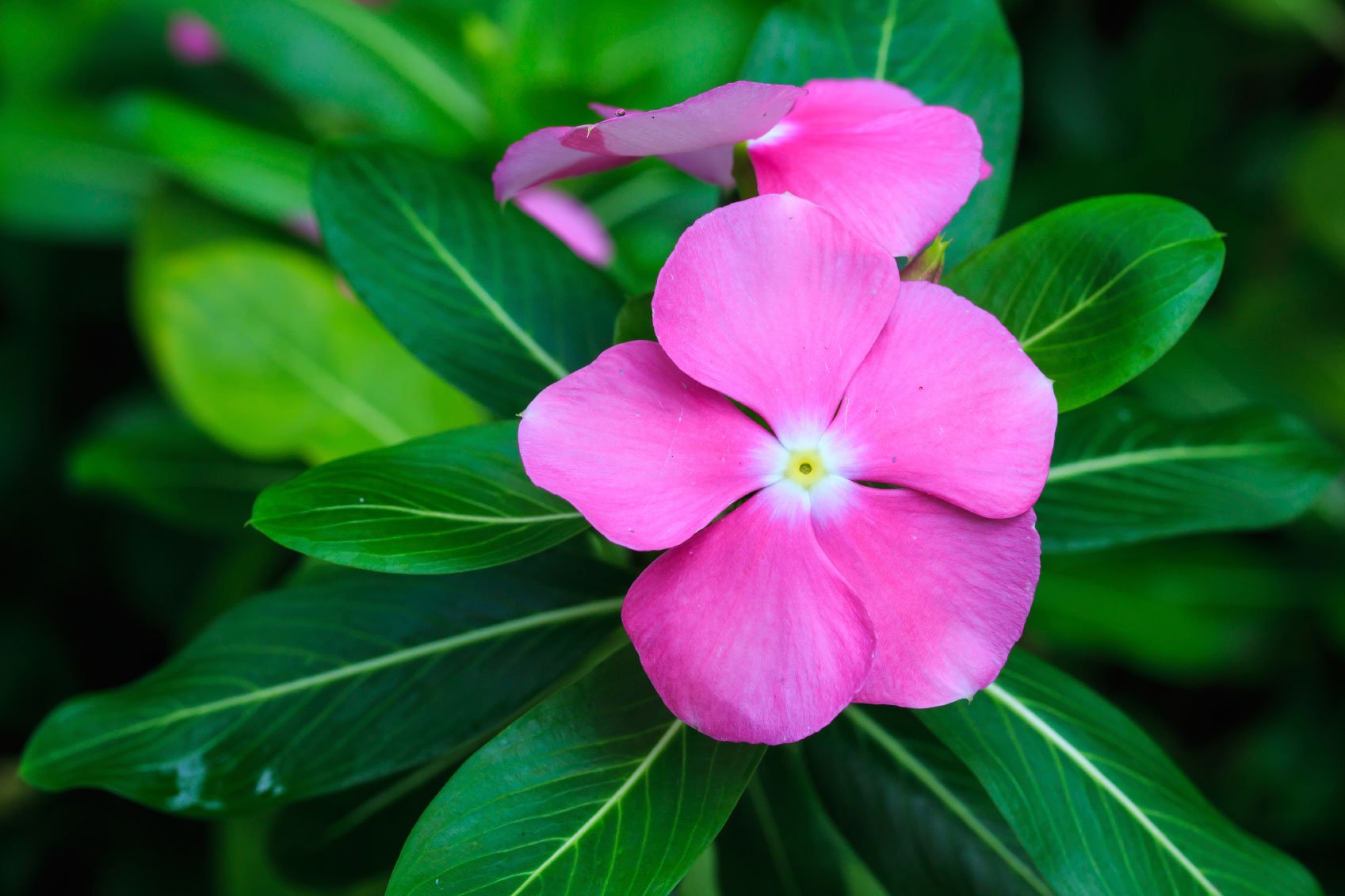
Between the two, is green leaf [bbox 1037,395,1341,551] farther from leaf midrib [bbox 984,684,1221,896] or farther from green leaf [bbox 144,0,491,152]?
green leaf [bbox 144,0,491,152]

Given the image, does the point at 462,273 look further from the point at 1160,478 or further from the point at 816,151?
the point at 1160,478

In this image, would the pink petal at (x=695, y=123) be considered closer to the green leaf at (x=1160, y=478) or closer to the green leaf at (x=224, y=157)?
the green leaf at (x=1160, y=478)

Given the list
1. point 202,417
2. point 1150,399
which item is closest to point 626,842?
point 202,417

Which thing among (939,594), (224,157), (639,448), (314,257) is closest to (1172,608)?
(939,594)

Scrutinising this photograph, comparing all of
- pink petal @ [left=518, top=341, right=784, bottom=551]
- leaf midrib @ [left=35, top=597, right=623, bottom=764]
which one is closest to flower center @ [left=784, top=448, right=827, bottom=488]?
pink petal @ [left=518, top=341, right=784, bottom=551]

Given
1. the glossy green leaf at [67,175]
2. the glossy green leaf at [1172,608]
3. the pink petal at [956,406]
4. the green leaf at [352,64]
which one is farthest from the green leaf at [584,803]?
the glossy green leaf at [67,175]

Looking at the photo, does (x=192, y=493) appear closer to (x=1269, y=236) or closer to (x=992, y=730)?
(x=992, y=730)
